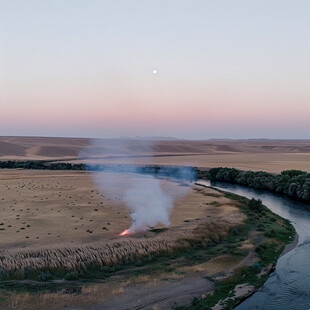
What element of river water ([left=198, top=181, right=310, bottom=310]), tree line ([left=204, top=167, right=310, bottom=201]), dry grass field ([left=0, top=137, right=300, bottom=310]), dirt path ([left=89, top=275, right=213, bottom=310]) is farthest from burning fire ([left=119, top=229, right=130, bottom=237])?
tree line ([left=204, top=167, right=310, bottom=201])

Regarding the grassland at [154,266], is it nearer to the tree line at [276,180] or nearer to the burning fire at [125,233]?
the burning fire at [125,233]

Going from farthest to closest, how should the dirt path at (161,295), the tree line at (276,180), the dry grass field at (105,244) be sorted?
the tree line at (276,180)
the dry grass field at (105,244)
the dirt path at (161,295)

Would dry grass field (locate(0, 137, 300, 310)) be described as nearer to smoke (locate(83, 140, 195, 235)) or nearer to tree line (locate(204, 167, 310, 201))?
smoke (locate(83, 140, 195, 235))

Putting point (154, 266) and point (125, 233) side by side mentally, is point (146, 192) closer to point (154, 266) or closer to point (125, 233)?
point (125, 233)

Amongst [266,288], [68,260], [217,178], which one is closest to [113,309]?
[68,260]

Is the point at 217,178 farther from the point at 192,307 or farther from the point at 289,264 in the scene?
the point at 192,307

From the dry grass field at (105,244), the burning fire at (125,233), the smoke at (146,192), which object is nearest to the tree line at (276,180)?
the smoke at (146,192)
